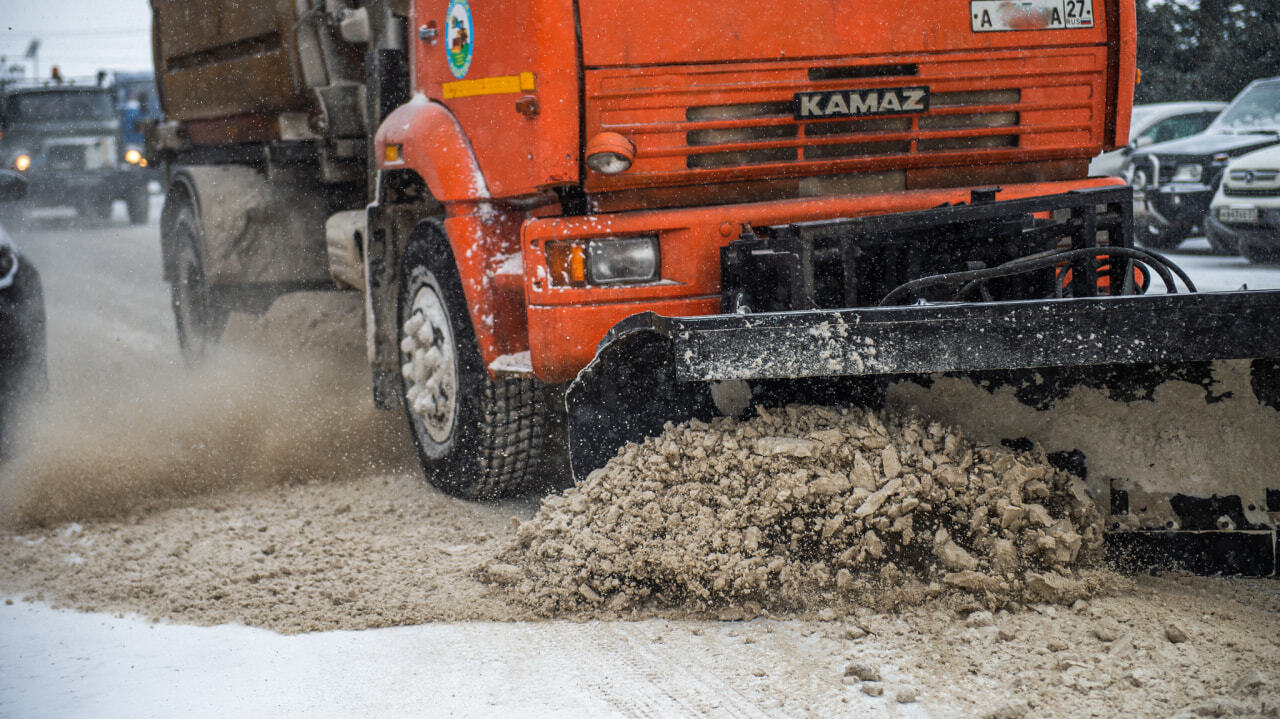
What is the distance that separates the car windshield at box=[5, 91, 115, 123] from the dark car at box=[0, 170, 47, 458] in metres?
18.0

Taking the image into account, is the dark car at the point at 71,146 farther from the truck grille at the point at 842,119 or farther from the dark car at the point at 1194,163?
the truck grille at the point at 842,119

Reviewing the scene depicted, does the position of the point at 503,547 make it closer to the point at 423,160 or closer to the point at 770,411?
the point at 770,411

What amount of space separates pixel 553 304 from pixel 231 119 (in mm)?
3952

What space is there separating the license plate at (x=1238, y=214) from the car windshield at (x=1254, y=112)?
6.59 feet

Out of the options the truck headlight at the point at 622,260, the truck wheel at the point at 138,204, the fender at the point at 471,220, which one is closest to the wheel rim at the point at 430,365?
the fender at the point at 471,220

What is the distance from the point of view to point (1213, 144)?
42.4 feet

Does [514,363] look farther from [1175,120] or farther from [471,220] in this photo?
[1175,120]

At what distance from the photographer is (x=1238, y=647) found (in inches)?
112

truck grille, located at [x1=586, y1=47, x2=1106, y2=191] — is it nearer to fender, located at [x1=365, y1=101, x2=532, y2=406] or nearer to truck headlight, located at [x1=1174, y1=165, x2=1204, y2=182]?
fender, located at [x1=365, y1=101, x2=532, y2=406]

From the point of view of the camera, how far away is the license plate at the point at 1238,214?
11211 millimetres

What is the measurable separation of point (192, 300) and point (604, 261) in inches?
174

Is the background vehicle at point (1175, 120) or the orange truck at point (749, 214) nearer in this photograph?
the orange truck at point (749, 214)

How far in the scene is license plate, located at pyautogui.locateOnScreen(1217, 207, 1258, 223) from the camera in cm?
1121

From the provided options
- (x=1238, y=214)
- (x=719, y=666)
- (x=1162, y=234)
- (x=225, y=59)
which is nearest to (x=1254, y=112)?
(x=1162, y=234)
